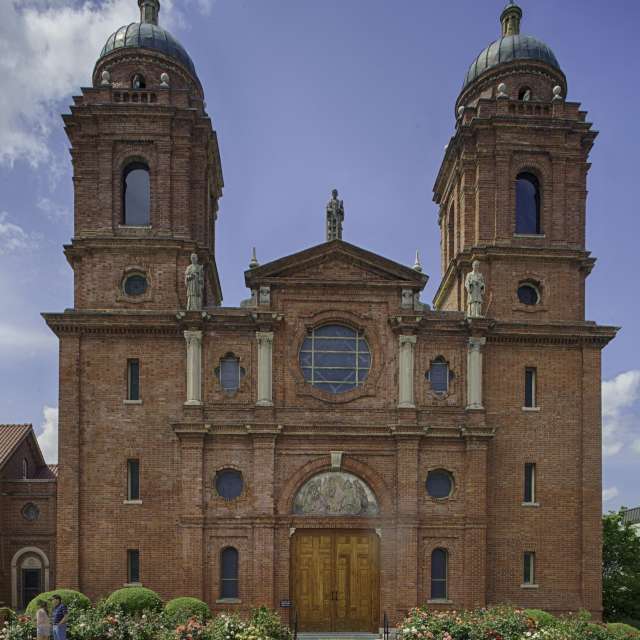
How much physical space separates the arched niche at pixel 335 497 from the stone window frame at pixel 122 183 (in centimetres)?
1118

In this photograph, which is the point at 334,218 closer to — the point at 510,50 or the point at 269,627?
the point at 510,50

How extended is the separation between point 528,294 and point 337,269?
24.7 ft

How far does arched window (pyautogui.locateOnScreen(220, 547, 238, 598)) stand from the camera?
1013 inches

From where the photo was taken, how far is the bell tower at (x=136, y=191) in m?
27.5

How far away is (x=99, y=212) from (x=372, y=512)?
14.9 m

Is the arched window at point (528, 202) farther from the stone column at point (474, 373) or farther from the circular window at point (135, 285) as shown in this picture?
the circular window at point (135, 285)

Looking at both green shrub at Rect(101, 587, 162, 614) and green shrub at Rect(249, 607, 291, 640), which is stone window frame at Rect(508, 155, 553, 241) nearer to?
green shrub at Rect(249, 607, 291, 640)

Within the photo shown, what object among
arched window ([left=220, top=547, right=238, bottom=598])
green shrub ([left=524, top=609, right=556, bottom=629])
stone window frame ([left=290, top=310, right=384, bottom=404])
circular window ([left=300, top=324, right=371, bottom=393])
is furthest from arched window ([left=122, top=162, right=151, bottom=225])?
green shrub ([left=524, top=609, right=556, bottom=629])

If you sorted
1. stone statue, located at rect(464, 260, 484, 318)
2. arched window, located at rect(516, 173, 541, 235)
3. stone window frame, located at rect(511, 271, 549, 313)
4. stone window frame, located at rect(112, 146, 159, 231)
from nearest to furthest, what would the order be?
stone statue, located at rect(464, 260, 484, 318) < stone window frame, located at rect(112, 146, 159, 231) < stone window frame, located at rect(511, 271, 549, 313) < arched window, located at rect(516, 173, 541, 235)

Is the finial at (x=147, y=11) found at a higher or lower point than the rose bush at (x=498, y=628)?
higher

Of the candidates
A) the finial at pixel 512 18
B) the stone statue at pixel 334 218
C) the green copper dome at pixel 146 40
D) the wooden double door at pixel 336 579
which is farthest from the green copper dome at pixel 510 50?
the wooden double door at pixel 336 579

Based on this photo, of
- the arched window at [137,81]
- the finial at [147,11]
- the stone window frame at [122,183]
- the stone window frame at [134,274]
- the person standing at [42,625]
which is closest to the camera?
the person standing at [42,625]

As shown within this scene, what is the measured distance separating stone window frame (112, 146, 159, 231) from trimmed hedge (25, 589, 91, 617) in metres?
12.6

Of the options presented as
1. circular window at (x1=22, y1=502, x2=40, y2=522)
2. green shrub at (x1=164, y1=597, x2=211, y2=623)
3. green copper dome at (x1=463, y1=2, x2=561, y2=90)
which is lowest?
green shrub at (x1=164, y1=597, x2=211, y2=623)
